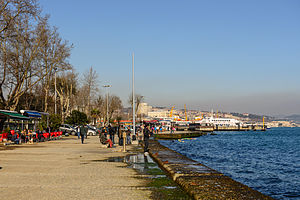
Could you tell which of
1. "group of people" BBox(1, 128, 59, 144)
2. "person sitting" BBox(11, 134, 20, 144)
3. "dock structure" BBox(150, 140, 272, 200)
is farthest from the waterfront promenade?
"group of people" BBox(1, 128, 59, 144)

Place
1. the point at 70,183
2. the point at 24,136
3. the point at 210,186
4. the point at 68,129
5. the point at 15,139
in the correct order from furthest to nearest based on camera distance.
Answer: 1. the point at 68,129
2. the point at 24,136
3. the point at 15,139
4. the point at 70,183
5. the point at 210,186

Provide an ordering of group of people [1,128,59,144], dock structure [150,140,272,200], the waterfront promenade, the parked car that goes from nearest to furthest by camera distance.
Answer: dock structure [150,140,272,200], the waterfront promenade, group of people [1,128,59,144], the parked car

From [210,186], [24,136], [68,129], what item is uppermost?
[210,186]

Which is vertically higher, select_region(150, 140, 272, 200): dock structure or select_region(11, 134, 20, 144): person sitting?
select_region(150, 140, 272, 200): dock structure

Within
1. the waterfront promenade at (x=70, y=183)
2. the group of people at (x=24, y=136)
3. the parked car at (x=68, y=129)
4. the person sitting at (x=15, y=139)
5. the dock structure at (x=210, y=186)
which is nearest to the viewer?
the dock structure at (x=210, y=186)

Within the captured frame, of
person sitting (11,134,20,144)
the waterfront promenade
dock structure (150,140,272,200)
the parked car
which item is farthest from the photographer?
the parked car

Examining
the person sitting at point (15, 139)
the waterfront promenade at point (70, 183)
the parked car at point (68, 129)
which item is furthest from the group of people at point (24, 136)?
the parked car at point (68, 129)

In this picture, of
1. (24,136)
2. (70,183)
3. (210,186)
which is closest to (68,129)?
(24,136)

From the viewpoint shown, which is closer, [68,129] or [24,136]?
[24,136]

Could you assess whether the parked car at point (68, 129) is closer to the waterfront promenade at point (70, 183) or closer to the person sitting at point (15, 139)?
the person sitting at point (15, 139)

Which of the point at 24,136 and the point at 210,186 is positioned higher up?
the point at 210,186

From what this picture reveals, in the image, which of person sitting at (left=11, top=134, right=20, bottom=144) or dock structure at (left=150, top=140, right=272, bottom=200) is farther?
person sitting at (left=11, top=134, right=20, bottom=144)

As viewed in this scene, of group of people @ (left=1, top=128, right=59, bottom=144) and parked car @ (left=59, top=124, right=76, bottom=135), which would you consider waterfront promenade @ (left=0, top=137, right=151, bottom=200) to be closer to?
group of people @ (left=1, top=128, right=59, bottom=144)

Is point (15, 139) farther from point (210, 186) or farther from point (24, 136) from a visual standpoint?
point (210, 186)
